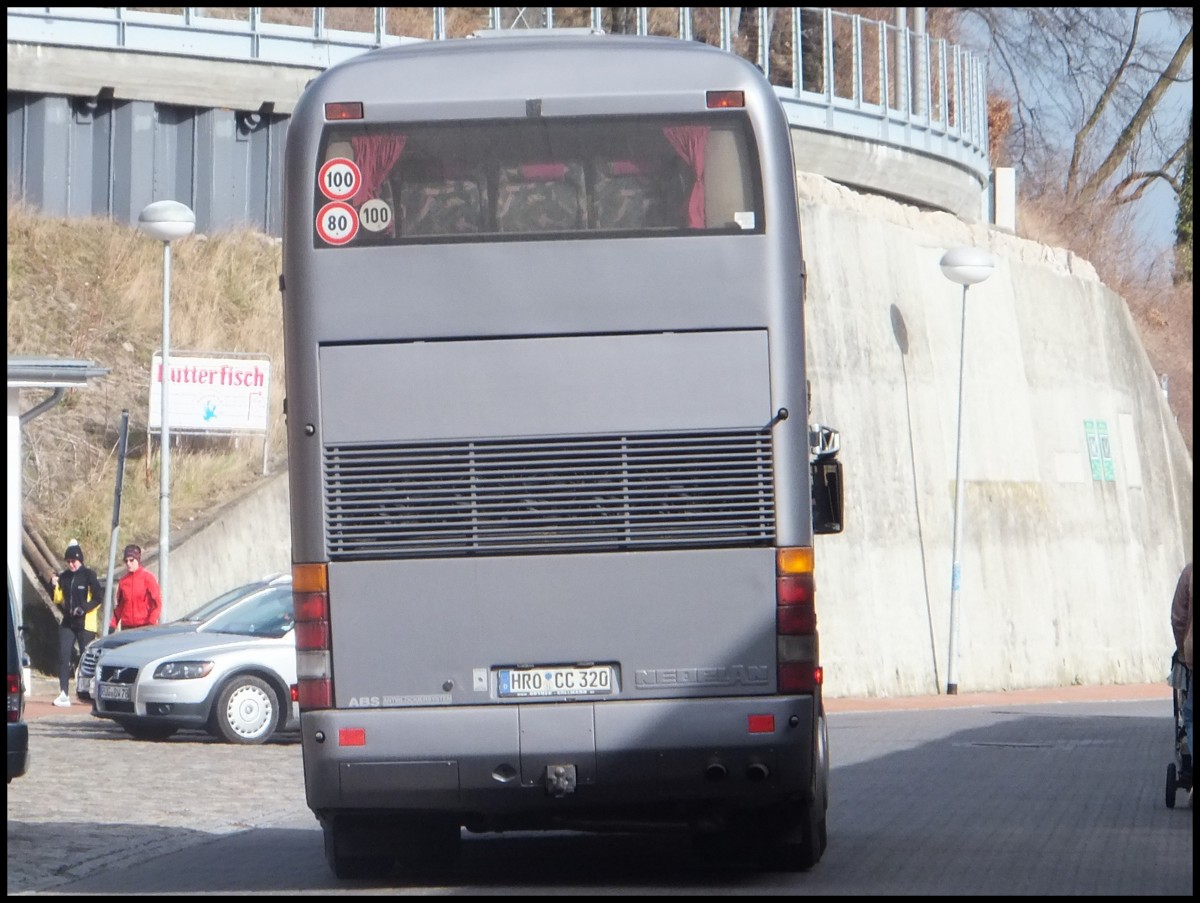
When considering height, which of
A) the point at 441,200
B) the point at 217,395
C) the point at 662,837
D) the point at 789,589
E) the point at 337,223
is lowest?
the point at 662,837

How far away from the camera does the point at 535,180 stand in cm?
991

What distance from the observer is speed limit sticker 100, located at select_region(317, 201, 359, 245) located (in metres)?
9.80

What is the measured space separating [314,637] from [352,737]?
501 mm

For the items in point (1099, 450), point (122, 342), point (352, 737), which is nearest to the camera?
point (352, 737)

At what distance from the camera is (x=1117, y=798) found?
15141 mm

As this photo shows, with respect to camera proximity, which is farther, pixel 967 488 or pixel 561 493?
pixel 967 488

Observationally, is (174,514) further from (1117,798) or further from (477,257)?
(477,257)

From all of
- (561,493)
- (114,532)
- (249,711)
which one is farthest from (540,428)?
(114,532)

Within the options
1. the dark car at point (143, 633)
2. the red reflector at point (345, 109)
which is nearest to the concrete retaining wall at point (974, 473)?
the dark car at point (143, 633)

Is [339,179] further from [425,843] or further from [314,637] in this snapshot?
[425,843]

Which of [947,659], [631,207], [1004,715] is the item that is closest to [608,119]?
[631,207]

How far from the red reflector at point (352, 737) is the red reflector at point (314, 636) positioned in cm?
40

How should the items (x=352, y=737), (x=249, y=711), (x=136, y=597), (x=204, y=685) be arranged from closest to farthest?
(x=352, y=737)
(x=204, y=685)
(x=249, y=711)
(x=136, y=597)

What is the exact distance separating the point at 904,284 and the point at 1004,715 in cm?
1110
